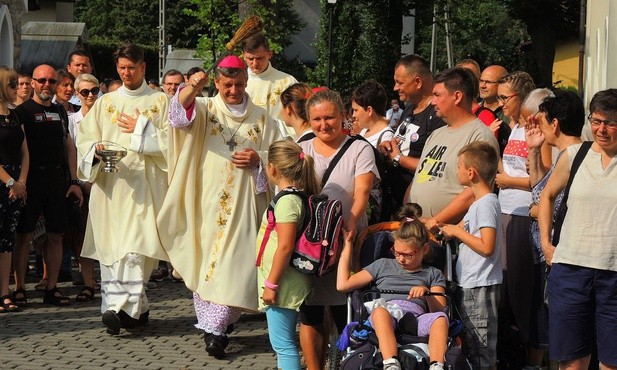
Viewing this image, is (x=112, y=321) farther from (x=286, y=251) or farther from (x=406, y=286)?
(x=406, y=286)

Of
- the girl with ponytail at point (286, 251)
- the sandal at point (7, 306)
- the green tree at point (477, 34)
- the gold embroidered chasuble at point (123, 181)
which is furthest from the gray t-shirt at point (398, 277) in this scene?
the green tree at point (477, 34)

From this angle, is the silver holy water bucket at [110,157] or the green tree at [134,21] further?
the green tree at [134,21]

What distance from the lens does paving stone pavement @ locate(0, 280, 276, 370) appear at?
838 cm

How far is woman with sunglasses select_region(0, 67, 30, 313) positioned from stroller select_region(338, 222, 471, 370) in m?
4.21

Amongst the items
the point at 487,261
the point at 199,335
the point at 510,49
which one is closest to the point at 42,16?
the point at 510,49

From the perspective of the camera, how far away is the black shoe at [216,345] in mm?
8578

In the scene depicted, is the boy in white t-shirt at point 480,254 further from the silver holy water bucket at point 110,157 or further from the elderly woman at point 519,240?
the silver holy water bucket at point 110,157

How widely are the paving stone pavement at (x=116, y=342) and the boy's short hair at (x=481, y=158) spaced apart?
2.28 metres

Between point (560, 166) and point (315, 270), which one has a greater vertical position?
point (560, 166)

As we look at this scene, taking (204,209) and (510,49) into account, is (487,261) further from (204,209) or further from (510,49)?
(510,49)

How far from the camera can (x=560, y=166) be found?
22.2 feet

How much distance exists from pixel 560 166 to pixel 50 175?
5713 mm

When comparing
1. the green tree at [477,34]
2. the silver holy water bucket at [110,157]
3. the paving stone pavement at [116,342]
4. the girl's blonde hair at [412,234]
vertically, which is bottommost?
the paving stone pavement at [116,342]

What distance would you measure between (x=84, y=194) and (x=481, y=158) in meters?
5.76
